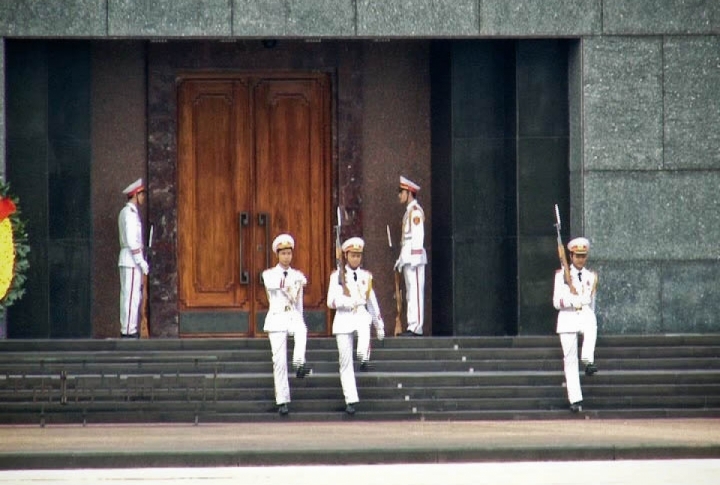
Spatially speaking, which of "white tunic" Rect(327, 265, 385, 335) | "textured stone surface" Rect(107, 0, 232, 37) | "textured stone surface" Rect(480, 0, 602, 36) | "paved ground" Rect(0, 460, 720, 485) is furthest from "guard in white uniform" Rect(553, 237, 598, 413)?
"textured stone surface" Rect(107, 0, 232, 37)

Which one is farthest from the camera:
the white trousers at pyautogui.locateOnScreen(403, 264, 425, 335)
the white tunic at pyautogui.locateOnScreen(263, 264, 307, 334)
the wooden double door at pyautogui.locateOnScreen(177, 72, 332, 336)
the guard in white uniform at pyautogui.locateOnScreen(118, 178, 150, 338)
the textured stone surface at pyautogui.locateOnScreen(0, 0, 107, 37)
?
the wooden double door at pyautogui.locateOnScreen(177, 72, 332, 336)

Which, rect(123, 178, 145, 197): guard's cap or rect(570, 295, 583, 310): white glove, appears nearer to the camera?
rect(570, 295, 583, 310): white glove

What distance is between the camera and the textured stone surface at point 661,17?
2645 centimetres

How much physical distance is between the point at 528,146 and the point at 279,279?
5050mm

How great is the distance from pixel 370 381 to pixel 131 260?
4.63 meters

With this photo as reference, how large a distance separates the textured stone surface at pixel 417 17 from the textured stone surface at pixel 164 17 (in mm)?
1986

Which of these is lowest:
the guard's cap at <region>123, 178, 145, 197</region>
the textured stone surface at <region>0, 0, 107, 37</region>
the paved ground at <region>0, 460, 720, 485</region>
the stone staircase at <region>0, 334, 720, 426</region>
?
the paved ground at <region>0, 460, 720, 485</region>

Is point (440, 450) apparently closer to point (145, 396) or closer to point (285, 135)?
point (145, 396)

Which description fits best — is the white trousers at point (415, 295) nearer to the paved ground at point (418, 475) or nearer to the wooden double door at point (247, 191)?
the wooden double door at point (247, 191)

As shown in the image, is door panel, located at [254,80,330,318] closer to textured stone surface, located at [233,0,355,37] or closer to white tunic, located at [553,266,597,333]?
textured stone surface, located at [233,0,355,37]

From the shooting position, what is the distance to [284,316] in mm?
23391

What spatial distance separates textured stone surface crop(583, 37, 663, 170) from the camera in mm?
26406

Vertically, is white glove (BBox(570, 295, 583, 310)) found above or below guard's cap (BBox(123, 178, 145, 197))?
below

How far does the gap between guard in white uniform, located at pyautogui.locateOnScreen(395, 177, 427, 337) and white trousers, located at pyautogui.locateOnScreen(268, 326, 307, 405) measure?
3691mm
